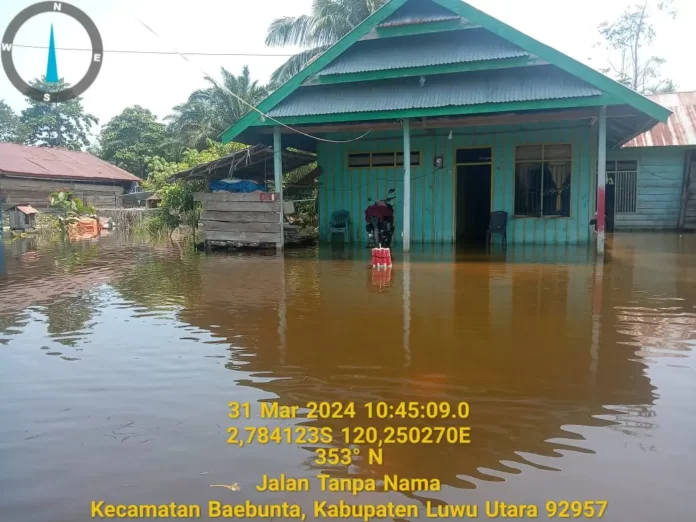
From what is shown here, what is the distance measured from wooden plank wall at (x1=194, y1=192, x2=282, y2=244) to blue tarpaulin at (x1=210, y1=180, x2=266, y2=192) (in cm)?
59

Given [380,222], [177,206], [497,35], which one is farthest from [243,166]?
[177,206]

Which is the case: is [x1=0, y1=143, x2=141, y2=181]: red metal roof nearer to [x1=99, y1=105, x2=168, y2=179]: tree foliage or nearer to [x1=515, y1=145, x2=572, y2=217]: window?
[x1=99, y1=105, x2=168, y2=179]: tree foliage

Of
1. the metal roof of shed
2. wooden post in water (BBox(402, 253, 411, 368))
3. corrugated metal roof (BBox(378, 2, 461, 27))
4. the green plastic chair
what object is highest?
corrugated metal roof (BBox(378, 2, 461, 27))

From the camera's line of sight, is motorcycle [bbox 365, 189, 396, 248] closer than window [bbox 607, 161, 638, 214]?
Yes

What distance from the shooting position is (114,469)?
2.86 meters

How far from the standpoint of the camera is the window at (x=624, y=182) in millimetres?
18828

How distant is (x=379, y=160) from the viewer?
1534cm

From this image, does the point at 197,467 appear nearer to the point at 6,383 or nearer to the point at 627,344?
the point at 6,383

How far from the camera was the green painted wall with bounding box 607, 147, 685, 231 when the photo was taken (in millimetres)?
18484

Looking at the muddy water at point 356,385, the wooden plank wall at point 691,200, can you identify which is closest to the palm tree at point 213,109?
the wooden plank wall at point 691,200

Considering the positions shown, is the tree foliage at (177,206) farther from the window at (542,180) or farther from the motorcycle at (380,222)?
the window at (542,180)

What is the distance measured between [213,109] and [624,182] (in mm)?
24745

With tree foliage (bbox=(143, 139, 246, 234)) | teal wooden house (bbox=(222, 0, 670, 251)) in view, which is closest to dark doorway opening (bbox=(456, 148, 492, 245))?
teal wooden house (bbox=(222, 0, 670, 251))
